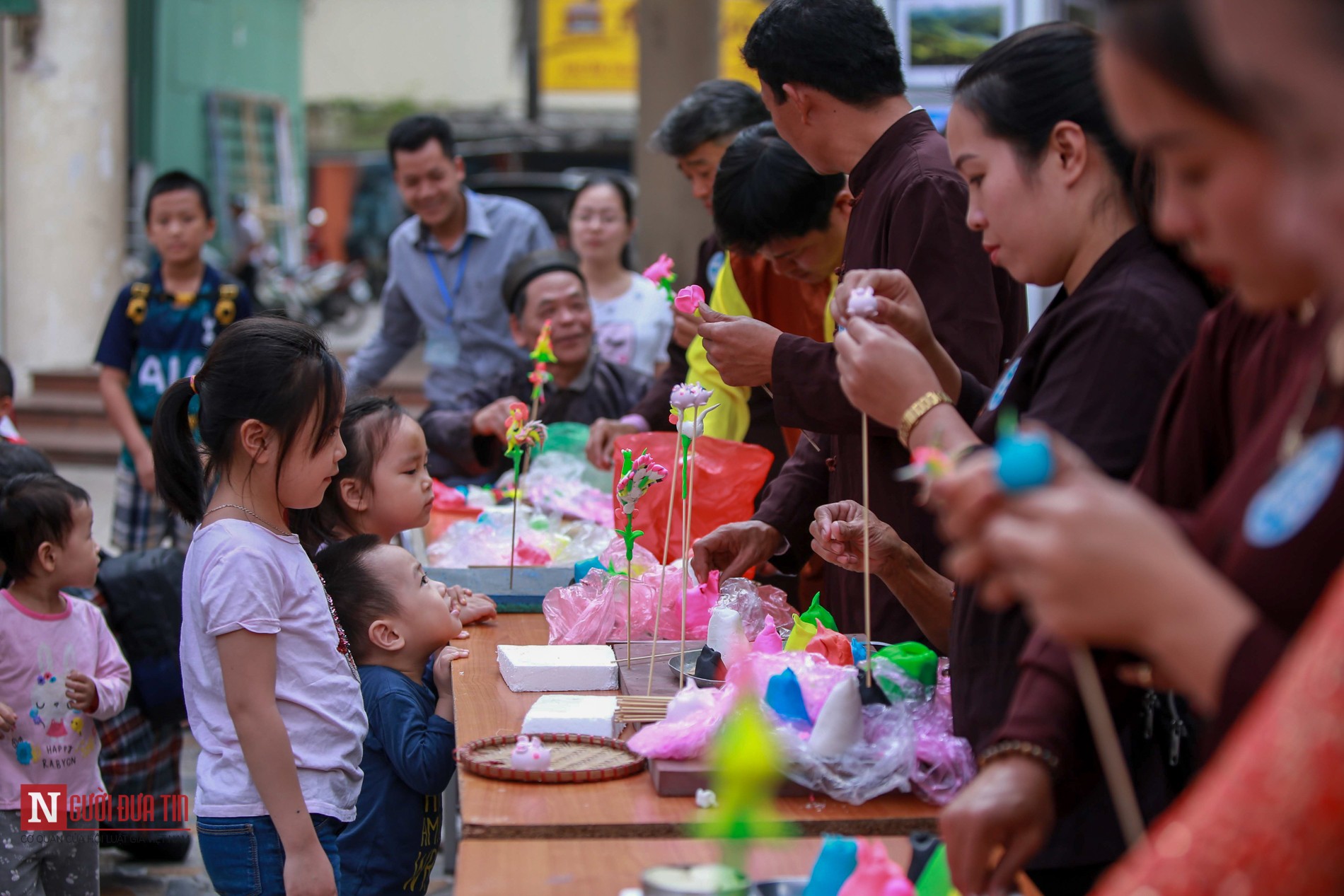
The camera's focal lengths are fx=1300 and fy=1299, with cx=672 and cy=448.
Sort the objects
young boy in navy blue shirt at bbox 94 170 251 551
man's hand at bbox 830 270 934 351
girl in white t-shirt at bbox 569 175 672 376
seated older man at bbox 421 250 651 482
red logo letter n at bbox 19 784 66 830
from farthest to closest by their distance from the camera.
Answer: girl in white t-shirt at bbox 569 175 672 376, young boy in navy blue shirt at bbox 94 170 251 551, seated older man at bbox 421 250 651 482, red logo letter n at bbox 19 784 66 830, man's hand at bbox 830 270 934 351

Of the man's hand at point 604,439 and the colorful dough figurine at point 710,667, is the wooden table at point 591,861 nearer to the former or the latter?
the colorful dough figurine at point 710,667

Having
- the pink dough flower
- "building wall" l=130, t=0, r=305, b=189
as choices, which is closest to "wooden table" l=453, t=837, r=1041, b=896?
the pink dough flower

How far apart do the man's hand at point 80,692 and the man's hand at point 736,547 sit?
136cm

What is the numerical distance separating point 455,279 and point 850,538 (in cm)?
317

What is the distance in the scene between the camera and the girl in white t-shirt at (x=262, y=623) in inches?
78.0

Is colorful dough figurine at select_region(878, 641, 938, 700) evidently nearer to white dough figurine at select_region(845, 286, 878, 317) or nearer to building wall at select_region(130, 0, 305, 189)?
white dough figurine at select_region(845, 286, 878, 317)

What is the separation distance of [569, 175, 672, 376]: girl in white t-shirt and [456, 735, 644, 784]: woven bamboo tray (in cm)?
317

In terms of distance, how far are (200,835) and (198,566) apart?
17.6 inches

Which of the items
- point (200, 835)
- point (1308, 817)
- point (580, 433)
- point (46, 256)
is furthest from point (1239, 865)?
point (46, 256)

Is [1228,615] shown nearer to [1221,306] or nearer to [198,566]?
[1221,306]

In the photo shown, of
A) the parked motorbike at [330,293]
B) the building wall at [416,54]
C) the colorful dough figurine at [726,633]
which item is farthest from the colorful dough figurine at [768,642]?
the building wall at [416,54]

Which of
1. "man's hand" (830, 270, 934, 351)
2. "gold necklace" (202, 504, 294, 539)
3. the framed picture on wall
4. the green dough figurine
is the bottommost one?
the green dough figurine

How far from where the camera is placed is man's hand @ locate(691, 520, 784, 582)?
255 cm

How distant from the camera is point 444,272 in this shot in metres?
4.92
